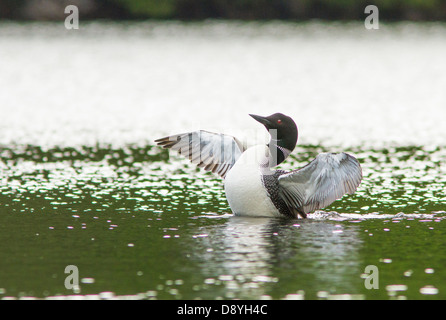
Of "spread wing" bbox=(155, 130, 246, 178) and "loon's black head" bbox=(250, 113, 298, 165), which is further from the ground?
"loon's black head" bbox=(250, 113, 298, 165)

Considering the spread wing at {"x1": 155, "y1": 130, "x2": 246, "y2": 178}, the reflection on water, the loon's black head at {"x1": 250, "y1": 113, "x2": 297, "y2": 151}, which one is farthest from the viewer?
the spread wing at {"x1": 155, "y1": 130, "x2": 246, "y2": 178}

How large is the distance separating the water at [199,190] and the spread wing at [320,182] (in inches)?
10.2

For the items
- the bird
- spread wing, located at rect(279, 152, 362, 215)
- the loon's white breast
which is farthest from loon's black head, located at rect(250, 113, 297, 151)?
spread wing, located at rect(279, 152, 362, 215)

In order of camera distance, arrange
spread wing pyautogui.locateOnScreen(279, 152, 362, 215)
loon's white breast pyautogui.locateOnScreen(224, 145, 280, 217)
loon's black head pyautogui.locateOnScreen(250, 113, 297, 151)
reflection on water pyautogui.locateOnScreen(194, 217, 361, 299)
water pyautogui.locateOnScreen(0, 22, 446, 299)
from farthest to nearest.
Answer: loon's black head pyautogui.locateOnScreen(250, 113, 297, 151) → loon's white breast pyautogui.locateOnScreen(224, 145, 280, 217) → spread wing pyautogui.locateOnScreen(279, 152, 362, 215) → water pyautogui.locateOnScreen(0, 22, 446, 299) → reflection on water pyautogui.locateOnScreen(194, 217, 361, 299)

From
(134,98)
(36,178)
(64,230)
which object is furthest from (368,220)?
(134,98)

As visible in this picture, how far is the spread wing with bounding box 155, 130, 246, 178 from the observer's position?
11.3 meters

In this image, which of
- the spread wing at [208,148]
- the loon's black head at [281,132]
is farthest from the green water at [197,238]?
the loon's black head at [281,132]

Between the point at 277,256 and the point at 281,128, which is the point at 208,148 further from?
the point at 277,256

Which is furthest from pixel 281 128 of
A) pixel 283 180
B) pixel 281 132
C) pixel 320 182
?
pixel 320 182

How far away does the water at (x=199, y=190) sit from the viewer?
7957 mm

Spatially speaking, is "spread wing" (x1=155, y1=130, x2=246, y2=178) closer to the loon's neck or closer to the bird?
the bird

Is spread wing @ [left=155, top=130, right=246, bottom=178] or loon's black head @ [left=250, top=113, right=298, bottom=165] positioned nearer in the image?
loon's black head @ [left=250, top=113, right=298, bottom=165]

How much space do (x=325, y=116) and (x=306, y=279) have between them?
1451cm

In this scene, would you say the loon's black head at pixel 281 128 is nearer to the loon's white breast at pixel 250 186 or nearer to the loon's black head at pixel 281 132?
the loon's black head at pixel 281 132
